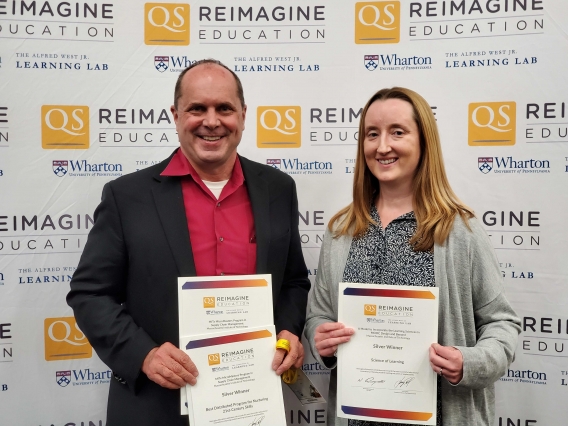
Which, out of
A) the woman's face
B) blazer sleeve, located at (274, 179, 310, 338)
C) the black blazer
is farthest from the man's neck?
the woman's face

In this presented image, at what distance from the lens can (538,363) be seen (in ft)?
8.59

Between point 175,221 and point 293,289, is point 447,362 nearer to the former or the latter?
point 293,289

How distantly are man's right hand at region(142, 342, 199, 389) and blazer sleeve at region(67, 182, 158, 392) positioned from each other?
0.21ft

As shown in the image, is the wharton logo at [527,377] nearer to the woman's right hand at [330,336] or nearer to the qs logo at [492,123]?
the qs logo at [492,123]

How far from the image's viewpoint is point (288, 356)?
1.79 metres

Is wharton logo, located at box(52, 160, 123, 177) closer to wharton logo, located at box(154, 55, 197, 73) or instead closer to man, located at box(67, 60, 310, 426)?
wharton logo, located at box(154, 55, 197, 73)

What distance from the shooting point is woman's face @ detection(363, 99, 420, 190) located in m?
1.78

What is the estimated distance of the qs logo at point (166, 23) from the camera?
2.64m

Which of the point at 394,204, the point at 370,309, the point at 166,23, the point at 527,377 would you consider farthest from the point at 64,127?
the point at 527,377

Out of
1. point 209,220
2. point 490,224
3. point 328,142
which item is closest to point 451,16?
point 328,142

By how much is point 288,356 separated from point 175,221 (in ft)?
2.24

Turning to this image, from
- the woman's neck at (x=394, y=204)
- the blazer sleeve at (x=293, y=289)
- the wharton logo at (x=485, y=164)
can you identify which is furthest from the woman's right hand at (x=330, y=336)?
the wharton logo at (x=485, y=164)

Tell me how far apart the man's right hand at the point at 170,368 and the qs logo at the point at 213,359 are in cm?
6
